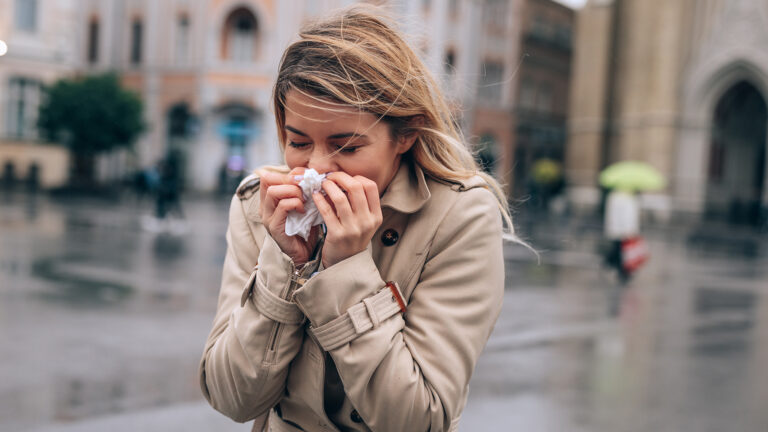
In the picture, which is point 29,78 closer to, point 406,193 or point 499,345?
point 499,345

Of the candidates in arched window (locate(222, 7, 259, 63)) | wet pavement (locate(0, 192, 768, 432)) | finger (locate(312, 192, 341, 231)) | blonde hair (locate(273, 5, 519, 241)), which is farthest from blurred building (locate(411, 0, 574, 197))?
finger (locate(312, 192, 341, 231))

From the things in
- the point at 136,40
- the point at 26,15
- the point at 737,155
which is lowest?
the point at 737,155

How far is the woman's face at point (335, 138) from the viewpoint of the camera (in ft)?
5.16

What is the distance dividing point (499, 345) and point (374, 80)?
5.98 metres

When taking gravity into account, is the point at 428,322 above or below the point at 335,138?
below

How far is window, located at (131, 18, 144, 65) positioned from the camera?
39.0 metres

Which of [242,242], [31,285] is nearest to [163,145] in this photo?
[31,285]

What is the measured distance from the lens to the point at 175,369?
5738mm

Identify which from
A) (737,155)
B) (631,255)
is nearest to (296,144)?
(631,255)

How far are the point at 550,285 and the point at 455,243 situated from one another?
10.4 meters

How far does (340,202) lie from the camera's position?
1.47 m

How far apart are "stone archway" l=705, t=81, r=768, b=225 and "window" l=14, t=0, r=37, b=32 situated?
29.4 m

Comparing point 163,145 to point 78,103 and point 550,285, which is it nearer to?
point 78,103

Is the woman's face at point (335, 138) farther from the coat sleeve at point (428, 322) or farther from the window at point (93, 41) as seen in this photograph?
the window at point (93, 41)
